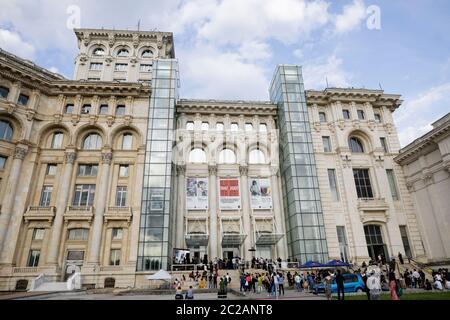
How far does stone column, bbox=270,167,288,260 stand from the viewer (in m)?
34.0

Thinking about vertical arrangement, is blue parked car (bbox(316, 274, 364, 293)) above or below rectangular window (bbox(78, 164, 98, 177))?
below

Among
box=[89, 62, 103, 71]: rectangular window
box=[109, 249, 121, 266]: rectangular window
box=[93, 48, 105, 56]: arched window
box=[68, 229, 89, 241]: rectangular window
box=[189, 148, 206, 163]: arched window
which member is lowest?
box=[109, 249, 121, 266]: rectangular window

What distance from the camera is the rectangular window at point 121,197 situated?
107ft

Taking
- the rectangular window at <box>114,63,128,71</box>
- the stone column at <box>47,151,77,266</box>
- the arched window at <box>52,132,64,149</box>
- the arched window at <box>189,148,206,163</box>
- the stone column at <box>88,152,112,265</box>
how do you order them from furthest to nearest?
the rectangular window at <box>114,63,128,71</box>, the arched window at <box>189,148,206,163</box>, the arched window at <box>52,132,64,149</box>, the stone column at <box>88,152,112,265</box>, the stone column at <box>47,151,77,266</box>

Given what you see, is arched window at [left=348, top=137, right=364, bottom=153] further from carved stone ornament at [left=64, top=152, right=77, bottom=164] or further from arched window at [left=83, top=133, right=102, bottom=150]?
carved stone ornament at [left=64, top=152, right=77, bottom=164]

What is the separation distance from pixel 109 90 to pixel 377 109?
37.5 m

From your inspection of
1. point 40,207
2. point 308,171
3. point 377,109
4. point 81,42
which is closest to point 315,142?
point 308,171

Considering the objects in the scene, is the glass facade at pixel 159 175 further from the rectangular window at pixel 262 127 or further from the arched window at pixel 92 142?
the rectangular window at pixel 262 127

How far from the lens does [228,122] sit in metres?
38.7

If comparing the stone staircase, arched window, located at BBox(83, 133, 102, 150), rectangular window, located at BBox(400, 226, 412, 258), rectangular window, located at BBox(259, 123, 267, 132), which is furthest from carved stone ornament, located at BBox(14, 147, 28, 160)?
rectangular window, located at BBox(400, 226, 412, 258)

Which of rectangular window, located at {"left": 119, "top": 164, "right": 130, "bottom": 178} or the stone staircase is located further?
rectangular window, located at {"left": 119, "top": 164, "right": 130, "bottom": 178}

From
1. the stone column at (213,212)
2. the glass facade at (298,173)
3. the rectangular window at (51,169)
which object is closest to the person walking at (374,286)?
Answer: the glass facade at (298,173)

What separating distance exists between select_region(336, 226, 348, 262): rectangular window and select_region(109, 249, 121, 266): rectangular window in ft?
82.4

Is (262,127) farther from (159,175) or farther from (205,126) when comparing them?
(159,175)
